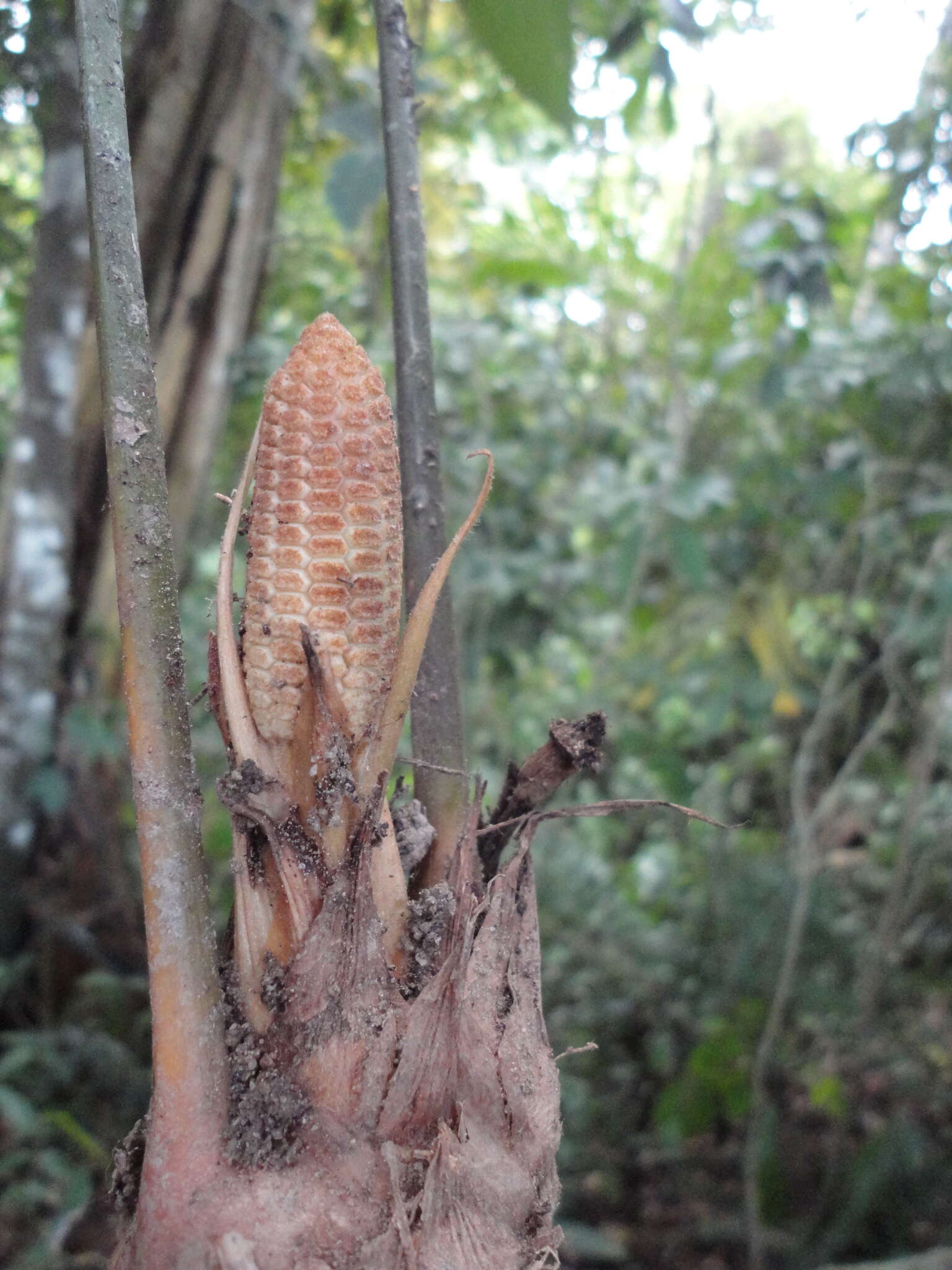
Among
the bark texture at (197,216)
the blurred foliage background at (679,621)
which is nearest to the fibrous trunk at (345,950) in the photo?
the bark texture at (197,216)

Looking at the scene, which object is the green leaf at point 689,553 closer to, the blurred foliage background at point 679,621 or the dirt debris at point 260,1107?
the blurred foliage background at point 679,621

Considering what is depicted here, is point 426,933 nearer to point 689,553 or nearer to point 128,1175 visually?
point 128,1175

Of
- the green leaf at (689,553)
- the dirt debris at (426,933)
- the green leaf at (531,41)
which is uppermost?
the green leaf at (531,41)

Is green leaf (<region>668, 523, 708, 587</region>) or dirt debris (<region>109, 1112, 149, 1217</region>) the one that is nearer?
dirt debris (<region>109, 1112, 149, 1217</region>)

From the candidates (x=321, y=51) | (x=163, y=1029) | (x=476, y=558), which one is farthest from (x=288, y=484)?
(x=321, y=51)

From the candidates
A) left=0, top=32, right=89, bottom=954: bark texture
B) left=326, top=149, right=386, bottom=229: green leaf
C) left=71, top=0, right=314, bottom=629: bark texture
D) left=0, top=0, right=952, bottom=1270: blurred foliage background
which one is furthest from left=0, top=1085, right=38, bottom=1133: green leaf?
left=326, top=149, right=386, bottom=229: green leaf

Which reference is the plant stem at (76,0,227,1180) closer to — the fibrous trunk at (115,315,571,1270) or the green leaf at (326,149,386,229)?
the fibrous trunk at (115,315,571,1270)

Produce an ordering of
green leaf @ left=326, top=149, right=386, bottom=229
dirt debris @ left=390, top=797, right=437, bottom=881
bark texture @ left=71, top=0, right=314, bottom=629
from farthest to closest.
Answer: green leaf @ left=326, top=149, right=386, bottom=229 → bark texture @ left=71, top=0, right=314, bottom=629 → dirt debris @ left=390, top=797, right=437, bottom=881

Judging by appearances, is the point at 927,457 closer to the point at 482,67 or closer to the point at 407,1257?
the point at 482,67
